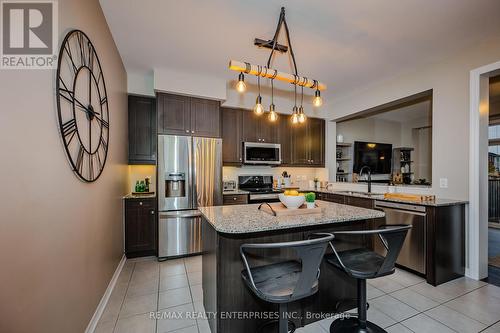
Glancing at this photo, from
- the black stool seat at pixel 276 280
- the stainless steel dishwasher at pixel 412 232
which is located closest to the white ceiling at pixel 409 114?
the stainless steel dishwasher at pixel 412 232

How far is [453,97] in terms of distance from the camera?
2811mm

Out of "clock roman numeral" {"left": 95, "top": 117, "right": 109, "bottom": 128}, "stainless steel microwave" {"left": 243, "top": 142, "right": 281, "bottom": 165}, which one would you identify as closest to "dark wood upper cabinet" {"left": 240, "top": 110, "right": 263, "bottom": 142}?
"stainless steel microwave" {"left": 243, "top": 142, "right": 281, "bottom": 165}

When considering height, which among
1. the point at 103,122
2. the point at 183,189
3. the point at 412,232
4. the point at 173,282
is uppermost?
the point at 103,122

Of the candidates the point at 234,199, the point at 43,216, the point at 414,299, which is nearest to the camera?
the point at 43,216

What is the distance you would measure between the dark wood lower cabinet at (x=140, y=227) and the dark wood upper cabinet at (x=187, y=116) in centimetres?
118

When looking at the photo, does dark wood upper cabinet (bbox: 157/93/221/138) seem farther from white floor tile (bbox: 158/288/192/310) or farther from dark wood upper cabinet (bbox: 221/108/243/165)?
white floor tile (bbox: 158/288/192/310)

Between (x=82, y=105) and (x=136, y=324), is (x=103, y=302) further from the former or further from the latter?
(x=82, y=105)

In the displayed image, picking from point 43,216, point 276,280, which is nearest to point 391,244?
point 276,280

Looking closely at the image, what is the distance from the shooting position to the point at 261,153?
438cm

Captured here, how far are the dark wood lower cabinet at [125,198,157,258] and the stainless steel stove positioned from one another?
1673 mm

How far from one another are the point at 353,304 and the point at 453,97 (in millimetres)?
2887

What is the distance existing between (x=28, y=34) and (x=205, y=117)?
255 centimetres

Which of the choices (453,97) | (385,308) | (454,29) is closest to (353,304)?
(385,308)

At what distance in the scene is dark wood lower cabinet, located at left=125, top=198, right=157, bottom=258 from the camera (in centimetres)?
329
